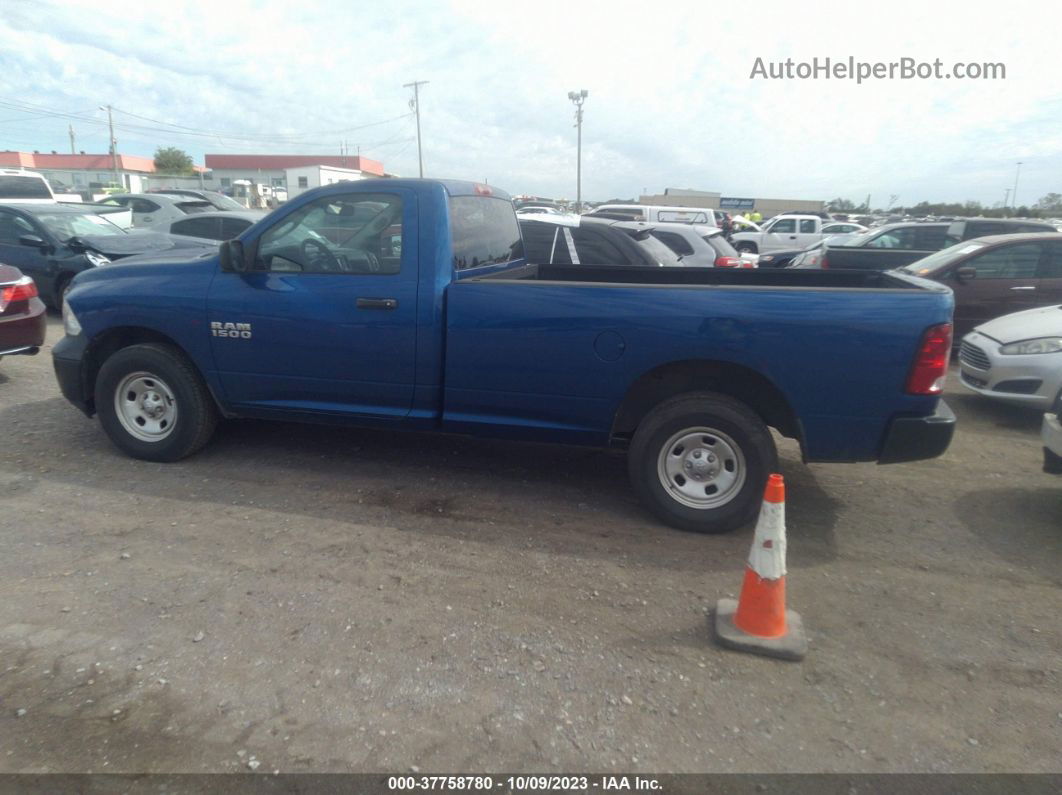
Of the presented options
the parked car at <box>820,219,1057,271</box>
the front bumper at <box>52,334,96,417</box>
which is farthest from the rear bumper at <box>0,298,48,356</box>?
the parked car at <box>820,219,1057,271</box>

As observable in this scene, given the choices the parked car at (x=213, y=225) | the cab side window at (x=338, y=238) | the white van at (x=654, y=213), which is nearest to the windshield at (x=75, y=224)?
the parked car at (x=213, y=225)

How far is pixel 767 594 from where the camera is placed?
3.44 m

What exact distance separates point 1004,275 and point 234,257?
9197 mm

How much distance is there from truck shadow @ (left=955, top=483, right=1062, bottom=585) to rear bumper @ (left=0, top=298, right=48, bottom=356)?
7948mm

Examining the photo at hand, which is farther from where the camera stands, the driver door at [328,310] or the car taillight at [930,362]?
the driver door at [328,310]

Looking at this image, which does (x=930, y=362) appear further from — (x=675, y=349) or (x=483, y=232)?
(x=483, y=232)

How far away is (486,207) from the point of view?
563 centimetres

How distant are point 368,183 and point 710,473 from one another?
280cm

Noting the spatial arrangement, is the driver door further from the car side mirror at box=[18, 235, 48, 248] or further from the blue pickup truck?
the car side mirror at box=[18, 235, 48, 248]

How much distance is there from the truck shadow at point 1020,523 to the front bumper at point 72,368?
19.9 ft

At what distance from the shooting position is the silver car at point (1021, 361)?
6648mm

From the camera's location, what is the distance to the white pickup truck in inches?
947

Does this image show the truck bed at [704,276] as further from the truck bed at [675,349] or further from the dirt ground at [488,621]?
the dirt ground at [488,621]
